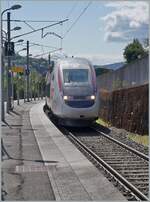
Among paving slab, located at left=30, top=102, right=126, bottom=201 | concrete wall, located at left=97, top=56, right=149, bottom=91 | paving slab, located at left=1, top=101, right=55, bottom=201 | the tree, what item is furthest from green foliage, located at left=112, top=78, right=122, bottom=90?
the tree

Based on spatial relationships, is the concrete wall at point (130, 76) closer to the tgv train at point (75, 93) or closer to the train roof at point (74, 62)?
the tgv train at point (75, 93)

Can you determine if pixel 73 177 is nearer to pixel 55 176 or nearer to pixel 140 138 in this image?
pixel 55 176

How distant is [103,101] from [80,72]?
27.1ft

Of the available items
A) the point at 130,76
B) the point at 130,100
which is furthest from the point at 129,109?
the point at 130,76

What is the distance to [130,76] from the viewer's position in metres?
33.7

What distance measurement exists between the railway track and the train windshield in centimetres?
404

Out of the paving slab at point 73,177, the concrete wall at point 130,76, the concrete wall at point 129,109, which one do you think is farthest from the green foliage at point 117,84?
the paving slab at point 73,177

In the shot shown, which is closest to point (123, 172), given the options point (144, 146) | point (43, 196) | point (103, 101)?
point (43, 196)

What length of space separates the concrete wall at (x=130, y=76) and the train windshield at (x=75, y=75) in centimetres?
285

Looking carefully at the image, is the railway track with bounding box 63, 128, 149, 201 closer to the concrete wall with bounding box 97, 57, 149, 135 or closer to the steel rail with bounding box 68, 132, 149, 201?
the steel rail with bounding box 68, 132, 149, 201

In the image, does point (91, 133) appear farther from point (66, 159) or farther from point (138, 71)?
point (66, 159)

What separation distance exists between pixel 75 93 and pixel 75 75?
133 cm

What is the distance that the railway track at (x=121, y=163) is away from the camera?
11547 millimetres

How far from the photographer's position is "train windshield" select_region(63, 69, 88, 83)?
28.2 m
